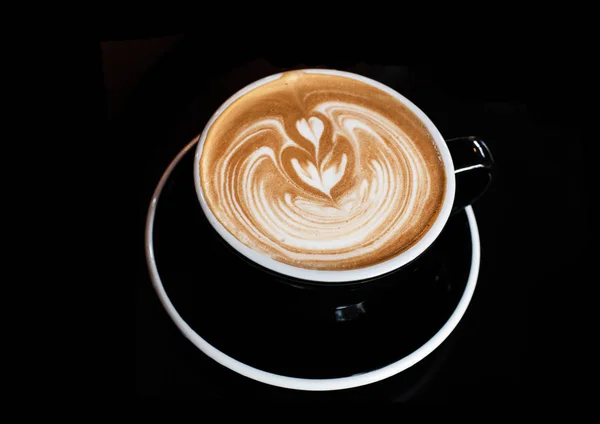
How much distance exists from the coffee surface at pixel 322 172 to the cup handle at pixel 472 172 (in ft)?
0.18

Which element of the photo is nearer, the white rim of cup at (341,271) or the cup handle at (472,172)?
the white rim of cup at (341,271)

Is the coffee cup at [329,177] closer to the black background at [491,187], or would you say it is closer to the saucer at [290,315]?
the saucer at [290,315]

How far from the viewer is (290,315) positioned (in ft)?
2.59

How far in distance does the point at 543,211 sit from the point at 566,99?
1.07 feet

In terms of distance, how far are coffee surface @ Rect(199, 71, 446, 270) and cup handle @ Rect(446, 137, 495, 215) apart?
6cm

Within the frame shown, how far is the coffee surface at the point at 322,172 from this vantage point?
2.48 feet

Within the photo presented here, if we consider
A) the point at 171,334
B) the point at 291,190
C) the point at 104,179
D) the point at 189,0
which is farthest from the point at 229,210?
the point at 189,0

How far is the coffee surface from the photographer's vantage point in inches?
29.7

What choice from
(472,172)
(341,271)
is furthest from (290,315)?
(472,172)

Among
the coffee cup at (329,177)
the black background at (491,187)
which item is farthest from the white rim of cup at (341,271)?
the black background at (491,187)

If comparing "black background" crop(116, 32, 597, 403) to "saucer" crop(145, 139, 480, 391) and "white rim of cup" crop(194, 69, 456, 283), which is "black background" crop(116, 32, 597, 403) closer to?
"saucer" crop(145, 139, 480, 391)

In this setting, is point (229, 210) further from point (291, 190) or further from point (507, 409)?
point (507, 409)

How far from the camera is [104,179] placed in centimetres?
110

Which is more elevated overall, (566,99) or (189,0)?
(189,0)
